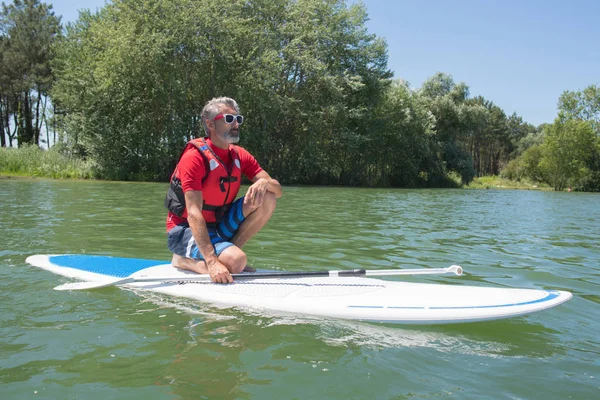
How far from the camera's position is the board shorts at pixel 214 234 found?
173 inches

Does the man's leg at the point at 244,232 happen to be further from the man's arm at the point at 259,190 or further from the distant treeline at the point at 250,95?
the distant treeline at the point at 250,95

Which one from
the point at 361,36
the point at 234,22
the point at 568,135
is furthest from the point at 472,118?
the point at 234,22

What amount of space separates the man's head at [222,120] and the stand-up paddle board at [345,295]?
129 cm

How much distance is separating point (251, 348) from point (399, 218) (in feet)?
29.8

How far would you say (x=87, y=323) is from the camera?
3.52 m

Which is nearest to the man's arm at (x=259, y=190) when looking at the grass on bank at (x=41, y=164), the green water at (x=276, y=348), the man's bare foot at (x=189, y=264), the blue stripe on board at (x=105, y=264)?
the man's bare foot at (x=189, y=264)

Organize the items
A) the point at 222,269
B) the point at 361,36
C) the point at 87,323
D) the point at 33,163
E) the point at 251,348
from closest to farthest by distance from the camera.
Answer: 1. the point at 251,348
2. the point at 87,323
3. the point at 222,269
4. the point at 33,163
5. the point at 361,36

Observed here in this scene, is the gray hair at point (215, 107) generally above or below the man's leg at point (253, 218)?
above

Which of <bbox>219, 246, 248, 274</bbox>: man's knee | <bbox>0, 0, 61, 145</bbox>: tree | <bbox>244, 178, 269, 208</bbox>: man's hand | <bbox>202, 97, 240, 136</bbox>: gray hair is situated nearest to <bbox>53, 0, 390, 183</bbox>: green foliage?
<bbox>0, 0, 61, 145</bbox>: tree

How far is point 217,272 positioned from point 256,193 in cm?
80

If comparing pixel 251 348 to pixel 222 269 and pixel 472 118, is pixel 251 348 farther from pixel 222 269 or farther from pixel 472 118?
pixel 472 118

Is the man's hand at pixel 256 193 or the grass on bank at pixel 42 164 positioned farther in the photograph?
the grass on bank at pixel 42 164

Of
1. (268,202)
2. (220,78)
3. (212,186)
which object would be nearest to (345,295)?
(268,202)

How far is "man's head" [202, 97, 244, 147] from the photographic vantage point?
4.27 m
